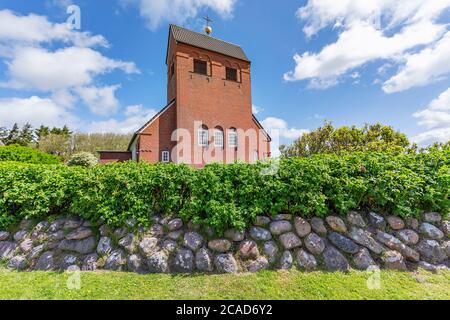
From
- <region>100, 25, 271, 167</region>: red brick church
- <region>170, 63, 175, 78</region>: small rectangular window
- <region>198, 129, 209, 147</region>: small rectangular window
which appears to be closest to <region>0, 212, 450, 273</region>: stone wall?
<region>100, 25, 271, 167</region>: red brick church

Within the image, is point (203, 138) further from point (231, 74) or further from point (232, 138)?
point (231, 74)

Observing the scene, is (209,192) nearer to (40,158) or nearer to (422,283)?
(422,283)

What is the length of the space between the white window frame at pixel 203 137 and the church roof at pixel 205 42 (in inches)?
299

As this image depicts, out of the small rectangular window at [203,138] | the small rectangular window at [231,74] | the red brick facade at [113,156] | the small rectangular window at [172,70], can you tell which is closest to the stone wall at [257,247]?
the small rectangular window at [203,138]

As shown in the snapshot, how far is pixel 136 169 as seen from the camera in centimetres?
431

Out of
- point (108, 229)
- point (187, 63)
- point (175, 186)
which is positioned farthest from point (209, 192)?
point (187, 63)

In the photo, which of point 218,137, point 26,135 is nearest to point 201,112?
point 218,137

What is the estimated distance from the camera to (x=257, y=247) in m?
3.62

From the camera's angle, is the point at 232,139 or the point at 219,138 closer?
the point at 219,138

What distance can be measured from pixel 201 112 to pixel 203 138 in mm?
2270

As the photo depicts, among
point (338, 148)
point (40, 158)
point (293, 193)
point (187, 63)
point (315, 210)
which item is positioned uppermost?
point (187, 63)

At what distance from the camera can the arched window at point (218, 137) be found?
17953 millimetres

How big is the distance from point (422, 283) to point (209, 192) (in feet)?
12.1
